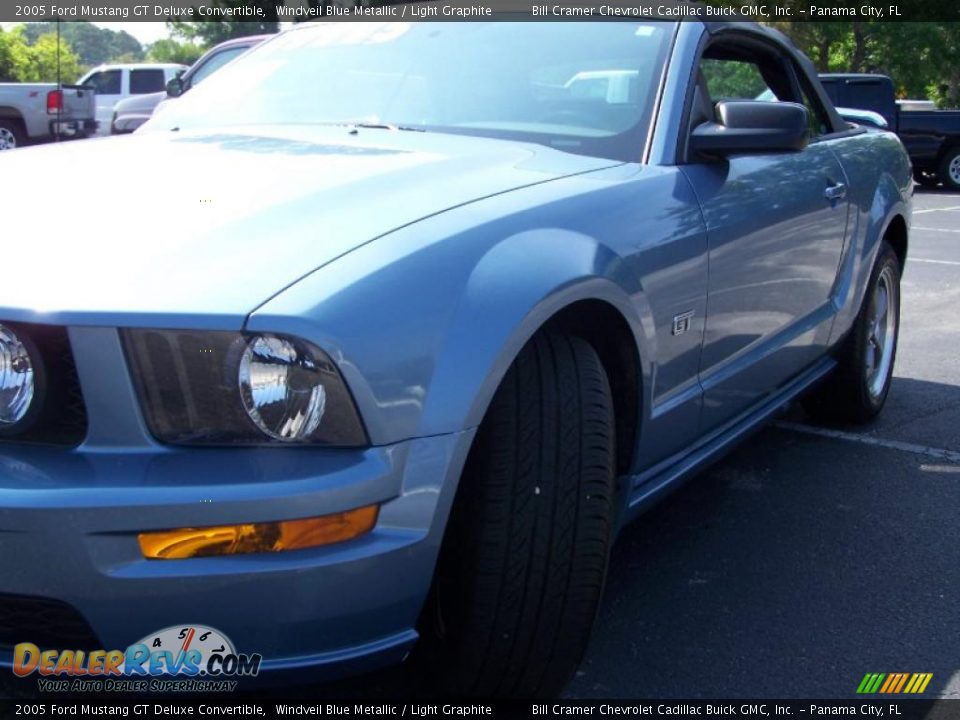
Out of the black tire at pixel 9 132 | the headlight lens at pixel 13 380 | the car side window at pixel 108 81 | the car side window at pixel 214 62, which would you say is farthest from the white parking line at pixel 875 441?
the car side window at pixel 108 81

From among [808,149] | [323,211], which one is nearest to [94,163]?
[323,211]

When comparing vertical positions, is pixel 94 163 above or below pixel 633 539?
above

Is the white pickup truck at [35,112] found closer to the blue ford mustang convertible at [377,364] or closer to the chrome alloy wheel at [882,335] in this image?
the chrome alloy wheel at [882,335]

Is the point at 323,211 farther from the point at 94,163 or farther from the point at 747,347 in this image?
the point at 747,347

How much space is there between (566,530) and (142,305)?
88 cm

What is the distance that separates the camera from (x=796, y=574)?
3.10m

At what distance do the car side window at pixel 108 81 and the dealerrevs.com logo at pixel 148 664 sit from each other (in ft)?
74.0

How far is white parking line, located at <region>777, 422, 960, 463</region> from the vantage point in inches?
166

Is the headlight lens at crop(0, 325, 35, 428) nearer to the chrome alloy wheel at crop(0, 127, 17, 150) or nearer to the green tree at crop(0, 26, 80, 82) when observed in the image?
the chrome alloy wheel at crop(0, 127, 17, 150)

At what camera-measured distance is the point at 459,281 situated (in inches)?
79.8

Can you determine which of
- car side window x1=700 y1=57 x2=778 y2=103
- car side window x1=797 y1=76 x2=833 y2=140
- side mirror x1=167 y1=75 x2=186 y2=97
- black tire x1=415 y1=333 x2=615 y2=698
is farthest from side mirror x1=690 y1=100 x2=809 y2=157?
side mirror x1=167 y1=75 x2=186 y2=97

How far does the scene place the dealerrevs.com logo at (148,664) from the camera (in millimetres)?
1813

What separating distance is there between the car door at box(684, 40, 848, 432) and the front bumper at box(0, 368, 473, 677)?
1.30m

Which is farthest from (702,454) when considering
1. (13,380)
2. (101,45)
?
(101,45)
